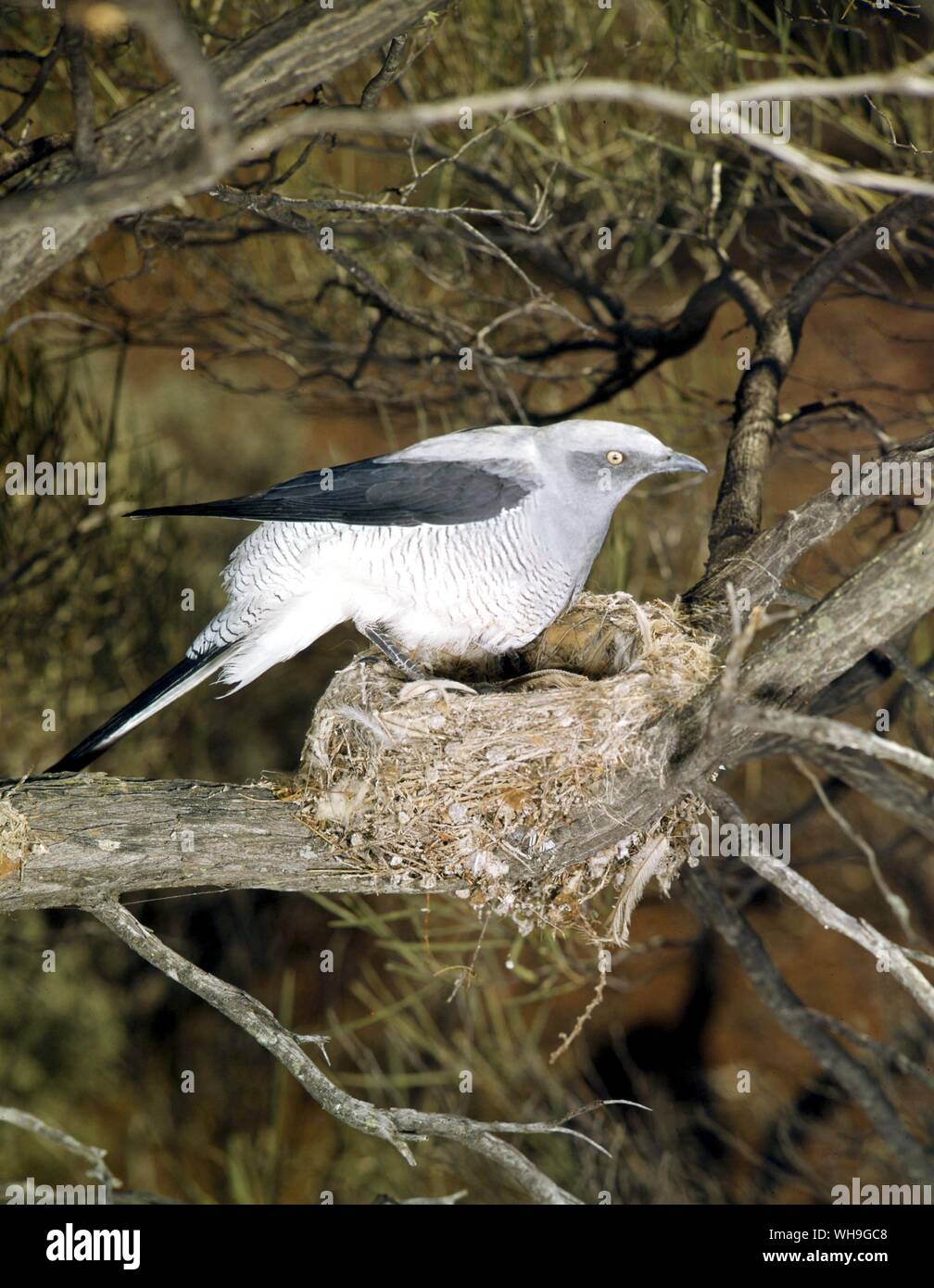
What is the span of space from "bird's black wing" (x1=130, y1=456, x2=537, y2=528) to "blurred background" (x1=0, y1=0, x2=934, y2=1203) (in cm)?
111

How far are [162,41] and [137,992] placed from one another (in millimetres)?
5791

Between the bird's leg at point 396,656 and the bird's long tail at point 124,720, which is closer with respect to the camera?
the bird's long tail at point 124,720

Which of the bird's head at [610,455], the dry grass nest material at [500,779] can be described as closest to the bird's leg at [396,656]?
the dry grass nest material at [500,779]

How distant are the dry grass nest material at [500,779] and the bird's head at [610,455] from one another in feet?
1.14

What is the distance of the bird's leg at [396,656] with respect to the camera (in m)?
2.82

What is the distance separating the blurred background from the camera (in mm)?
4090

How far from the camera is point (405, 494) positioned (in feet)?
8.61

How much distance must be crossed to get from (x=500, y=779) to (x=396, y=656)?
66cm
